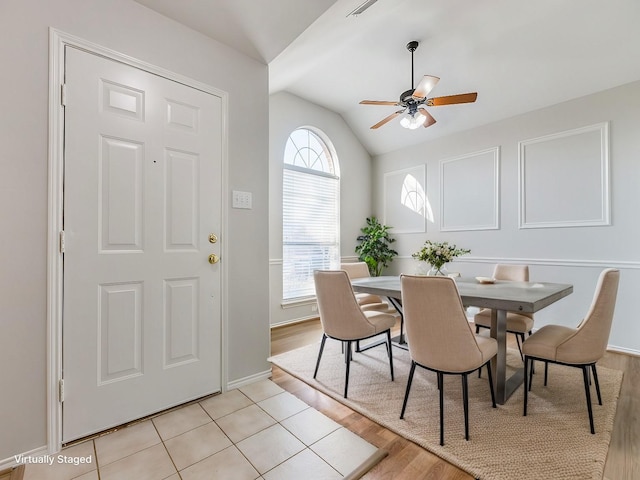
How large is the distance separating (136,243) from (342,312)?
1419mm

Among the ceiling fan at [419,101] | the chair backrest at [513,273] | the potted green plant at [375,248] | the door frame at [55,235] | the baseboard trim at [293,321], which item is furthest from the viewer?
the potted green plant at [375,248]

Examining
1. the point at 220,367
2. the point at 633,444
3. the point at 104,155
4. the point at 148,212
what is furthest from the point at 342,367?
the point at 104,155

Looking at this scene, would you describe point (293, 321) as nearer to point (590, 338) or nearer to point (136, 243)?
point (136, 243)

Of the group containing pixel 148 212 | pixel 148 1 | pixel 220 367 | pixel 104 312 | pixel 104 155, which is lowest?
pixel 220 367

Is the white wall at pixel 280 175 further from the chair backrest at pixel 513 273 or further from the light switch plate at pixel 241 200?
the chair backrest at pixel 513 273

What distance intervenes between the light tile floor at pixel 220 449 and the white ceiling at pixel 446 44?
2508 millimetres

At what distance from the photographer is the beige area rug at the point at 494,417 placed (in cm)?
145

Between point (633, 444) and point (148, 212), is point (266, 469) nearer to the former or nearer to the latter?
point (148, 212)

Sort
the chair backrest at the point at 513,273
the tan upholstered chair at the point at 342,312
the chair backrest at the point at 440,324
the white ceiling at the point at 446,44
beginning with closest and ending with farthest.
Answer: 1. the chair backrest at the point at 440,324
2. the white ceiling at the point at 446,44
3. the tan upholstered chair at the point at 342,312
4. the chair backrest at the point at 513,273

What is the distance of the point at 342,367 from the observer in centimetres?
259

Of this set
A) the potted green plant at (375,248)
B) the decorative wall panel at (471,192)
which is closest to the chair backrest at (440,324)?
the decorative wall panel at (471,192)

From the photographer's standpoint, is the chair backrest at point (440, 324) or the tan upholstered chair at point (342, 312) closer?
the chair backrest at point (440, 324)

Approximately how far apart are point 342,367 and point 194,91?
2.43m

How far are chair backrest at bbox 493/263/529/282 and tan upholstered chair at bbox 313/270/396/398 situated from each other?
1.53 metres
